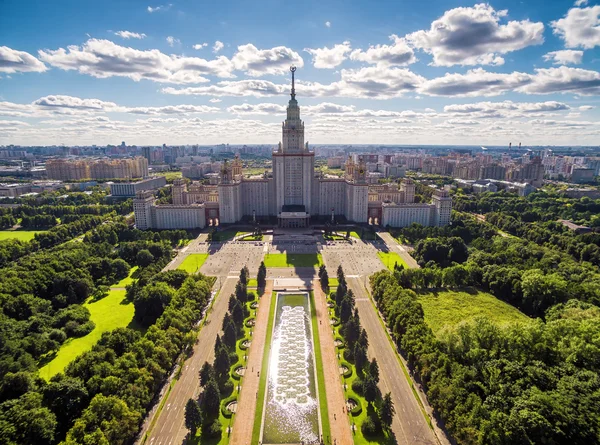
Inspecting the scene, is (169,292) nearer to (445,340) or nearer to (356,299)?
(356,299)

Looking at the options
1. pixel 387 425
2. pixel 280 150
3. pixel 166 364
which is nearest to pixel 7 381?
pixel 166 364

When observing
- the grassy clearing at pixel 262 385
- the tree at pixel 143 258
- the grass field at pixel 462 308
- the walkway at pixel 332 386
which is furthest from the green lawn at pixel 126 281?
the grass field at pixel 462 308

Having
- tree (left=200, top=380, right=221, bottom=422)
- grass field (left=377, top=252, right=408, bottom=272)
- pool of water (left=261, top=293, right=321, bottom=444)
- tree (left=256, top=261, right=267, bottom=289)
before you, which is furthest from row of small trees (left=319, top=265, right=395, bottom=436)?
grass field (left=377, top=252, right=408, bottom=272)

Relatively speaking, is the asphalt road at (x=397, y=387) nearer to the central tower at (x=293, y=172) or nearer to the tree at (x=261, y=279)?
the tree at (x=261, y=279)

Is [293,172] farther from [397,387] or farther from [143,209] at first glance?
[397,387]

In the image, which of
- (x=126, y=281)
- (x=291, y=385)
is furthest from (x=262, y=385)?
(x=126, y=281)

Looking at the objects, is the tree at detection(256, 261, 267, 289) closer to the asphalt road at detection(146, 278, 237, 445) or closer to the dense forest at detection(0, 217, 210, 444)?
the dense forest at detection(0, 217, 210, 444)
